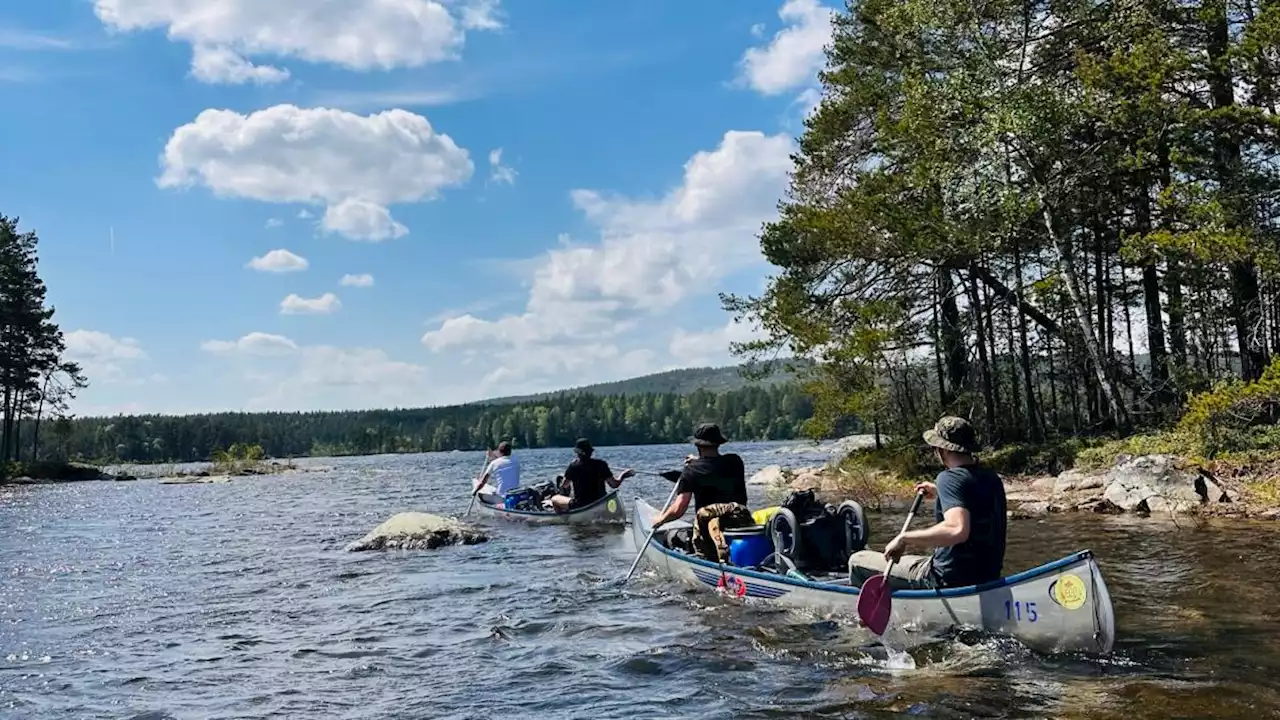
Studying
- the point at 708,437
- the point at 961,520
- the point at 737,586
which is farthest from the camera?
the point at 708,437

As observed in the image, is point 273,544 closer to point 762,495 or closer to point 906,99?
point 762,495

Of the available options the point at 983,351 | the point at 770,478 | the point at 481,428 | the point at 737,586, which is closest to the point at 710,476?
the point at 737,586

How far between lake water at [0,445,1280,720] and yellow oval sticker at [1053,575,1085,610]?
0.48m

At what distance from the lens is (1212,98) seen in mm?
19688

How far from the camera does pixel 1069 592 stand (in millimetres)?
7340

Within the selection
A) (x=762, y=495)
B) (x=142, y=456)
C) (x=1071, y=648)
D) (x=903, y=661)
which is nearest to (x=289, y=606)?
(x=903, y=661)

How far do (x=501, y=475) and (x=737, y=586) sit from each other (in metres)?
14.1

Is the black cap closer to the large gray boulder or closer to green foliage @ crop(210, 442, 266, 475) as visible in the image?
the large gray boulder

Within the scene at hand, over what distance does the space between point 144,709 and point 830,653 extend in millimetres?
5823

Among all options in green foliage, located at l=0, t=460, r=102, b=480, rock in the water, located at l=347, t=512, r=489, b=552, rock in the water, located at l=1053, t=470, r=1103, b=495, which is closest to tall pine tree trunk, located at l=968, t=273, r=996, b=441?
rock in the water, located at l=1053, t=470, r=1103, b=495

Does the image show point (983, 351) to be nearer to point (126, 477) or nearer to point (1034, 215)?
point (1034, 215)

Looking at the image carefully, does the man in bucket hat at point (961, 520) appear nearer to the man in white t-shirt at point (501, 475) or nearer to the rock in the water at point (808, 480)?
the man in white t-shirt at point (501, 475)

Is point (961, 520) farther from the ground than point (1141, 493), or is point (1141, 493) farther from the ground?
point (961, 520)

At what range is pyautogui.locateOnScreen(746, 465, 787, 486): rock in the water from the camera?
99.5ft
